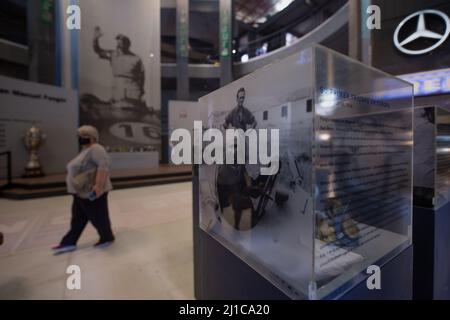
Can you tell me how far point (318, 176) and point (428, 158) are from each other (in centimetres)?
130

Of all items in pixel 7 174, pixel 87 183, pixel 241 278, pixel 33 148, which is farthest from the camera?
pixel 33 148

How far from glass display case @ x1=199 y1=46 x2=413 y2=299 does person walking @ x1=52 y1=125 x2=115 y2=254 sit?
65.3 inches

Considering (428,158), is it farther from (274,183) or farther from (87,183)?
(87,183)

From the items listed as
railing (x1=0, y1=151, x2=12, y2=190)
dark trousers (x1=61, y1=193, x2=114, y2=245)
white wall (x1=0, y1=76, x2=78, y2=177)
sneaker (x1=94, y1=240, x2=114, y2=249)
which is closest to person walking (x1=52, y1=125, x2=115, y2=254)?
dark trousers (x1=61, y1=193, x2=114, y2=245)

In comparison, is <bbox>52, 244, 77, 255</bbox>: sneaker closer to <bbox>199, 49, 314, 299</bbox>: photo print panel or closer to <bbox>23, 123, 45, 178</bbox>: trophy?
<bbox>199, 49, 314, 299</bbox>: photo print panel

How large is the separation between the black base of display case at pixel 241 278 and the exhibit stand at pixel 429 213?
283 mm

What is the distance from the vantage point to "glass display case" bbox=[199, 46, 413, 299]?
0.84m

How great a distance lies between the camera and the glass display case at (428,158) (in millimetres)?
1511

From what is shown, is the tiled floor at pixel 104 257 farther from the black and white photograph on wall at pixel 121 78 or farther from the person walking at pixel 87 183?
the black and white photograph on wall at pixel 121 78

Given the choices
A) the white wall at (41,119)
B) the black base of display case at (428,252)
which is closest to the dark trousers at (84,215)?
the black base of display case at (428,252)

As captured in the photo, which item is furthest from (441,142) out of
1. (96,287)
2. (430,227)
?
(96,287)

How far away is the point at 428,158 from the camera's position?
5.15 feet

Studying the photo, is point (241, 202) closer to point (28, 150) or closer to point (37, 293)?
point (37, 293)

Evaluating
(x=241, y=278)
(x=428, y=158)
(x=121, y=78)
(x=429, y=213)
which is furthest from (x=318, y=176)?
(x=121, y=78)
